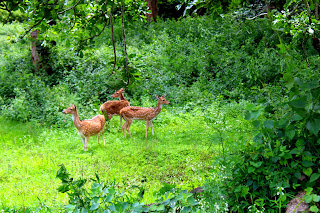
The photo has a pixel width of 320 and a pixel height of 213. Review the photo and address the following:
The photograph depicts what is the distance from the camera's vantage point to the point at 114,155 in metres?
7.44

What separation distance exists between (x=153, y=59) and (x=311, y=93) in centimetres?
993

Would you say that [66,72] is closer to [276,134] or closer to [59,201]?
[59,201]

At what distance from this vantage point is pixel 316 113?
3176mm

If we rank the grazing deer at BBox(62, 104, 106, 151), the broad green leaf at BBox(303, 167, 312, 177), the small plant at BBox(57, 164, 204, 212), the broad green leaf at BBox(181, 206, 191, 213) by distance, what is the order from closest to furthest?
1. the small plant at BBox(57, 164, 204, 212)
2. the broad green leaf at BBox(181, 206, 191, 213)
3. the broad green leaf at BBox(303, 167, 312, 177)
4. the grazing deer at BBox(62, 104, 106, 151)

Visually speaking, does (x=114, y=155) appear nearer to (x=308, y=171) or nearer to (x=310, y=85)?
(x=308, y=171)

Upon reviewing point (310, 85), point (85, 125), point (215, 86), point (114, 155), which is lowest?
point (114, 155)

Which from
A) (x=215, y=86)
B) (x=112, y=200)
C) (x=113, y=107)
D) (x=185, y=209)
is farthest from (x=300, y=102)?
(x=215, y=86)

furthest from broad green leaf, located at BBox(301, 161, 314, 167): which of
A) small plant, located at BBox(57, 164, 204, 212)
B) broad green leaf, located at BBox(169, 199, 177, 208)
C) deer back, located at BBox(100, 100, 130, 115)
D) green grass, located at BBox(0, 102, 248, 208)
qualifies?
deer back, located at BBox(100, 100, 130, 115)

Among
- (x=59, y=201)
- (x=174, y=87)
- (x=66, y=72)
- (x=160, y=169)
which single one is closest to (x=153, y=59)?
(x=174, y=87)

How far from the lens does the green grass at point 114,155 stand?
5.95 metres

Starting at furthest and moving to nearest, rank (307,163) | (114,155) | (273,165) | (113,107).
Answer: (113,107), (114,155), (273,165), (307,163)

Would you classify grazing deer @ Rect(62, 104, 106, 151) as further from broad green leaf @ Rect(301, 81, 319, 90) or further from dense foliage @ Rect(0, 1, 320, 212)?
broad green leaf @ Rect(301, 81, 319, 90)

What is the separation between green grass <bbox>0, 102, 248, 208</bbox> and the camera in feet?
19.5

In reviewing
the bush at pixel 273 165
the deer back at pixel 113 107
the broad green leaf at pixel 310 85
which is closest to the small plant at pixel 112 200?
the bush at pixel 273 165
